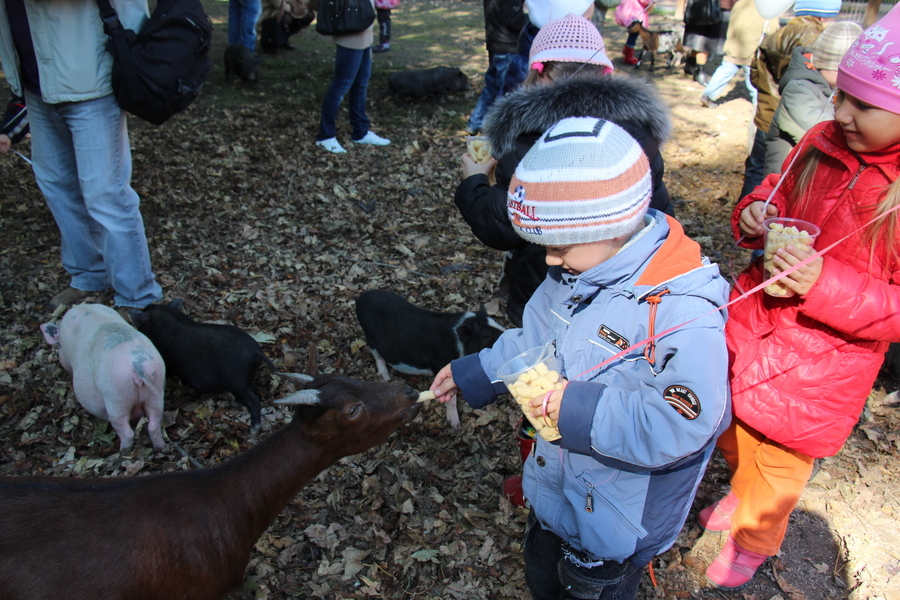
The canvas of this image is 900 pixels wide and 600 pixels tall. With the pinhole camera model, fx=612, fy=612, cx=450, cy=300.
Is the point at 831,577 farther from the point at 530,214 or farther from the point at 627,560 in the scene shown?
the point at 530,214

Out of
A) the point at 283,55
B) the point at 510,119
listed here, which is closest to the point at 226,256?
the point at 510,119

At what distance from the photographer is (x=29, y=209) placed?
6680mm

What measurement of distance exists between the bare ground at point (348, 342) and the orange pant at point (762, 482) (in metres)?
0.58

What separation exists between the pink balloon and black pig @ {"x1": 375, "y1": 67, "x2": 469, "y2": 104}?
484 centimetres

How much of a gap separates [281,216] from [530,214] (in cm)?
560

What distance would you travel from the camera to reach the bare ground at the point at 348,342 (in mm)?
3492

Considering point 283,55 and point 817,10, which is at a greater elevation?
point 817,10

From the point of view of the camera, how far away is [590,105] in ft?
9.34

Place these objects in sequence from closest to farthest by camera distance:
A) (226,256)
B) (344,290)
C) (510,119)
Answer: (510,119) → (344,290) → (226,256)

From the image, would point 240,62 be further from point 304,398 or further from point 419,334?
point 304,398

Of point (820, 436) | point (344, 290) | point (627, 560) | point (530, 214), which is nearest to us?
point (530, 214)

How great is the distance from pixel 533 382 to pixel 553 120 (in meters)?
1.39

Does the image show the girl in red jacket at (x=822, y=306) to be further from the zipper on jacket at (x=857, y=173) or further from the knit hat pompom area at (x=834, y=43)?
the knit hat pompom area at (x=834, y=43)

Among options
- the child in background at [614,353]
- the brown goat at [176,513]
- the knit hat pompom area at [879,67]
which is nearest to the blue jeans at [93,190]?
the brown goat at [176,513]
